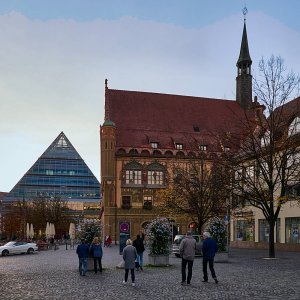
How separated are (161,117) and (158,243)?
58.3 metres

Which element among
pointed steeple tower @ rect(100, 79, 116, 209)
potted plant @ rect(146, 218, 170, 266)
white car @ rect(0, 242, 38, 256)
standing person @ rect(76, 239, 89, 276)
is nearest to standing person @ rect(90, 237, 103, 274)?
standing person @ rect(76, 239, 89, 276)

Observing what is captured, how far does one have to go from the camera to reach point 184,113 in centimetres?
8581

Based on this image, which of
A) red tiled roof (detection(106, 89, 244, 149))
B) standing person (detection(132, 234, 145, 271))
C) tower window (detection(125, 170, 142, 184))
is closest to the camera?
standing person (detection(132, 234, 145, 271))

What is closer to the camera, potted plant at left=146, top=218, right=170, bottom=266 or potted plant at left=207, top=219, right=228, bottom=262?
potted plant at left=146, top=218, right=170, bottom=266

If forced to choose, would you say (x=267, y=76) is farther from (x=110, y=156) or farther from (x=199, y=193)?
(x=110, y=156)

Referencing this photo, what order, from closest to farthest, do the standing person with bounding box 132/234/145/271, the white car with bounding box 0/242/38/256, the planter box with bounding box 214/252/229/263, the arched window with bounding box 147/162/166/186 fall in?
the standing person with bounding box 132/234/145/271 < the planter box with bounding box 214/252/229/263 < the white car with bounding box 0/242/38/256 < the arched window with bounding box 147/162/166/186

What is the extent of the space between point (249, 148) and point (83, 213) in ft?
394

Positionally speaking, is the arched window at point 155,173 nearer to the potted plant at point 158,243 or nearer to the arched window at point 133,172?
the arched window at point 133,172

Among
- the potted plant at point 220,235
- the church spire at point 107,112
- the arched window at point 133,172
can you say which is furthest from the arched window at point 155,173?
the potted plant at point 220,235

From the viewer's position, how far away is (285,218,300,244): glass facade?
1806 inches

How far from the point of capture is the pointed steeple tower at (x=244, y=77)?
8938 cm

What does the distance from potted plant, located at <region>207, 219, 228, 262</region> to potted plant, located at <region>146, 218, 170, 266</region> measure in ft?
12.9

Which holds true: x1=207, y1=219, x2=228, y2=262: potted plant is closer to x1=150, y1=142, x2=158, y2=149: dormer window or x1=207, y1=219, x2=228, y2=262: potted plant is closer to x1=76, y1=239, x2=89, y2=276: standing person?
x1=76, y1=239, x2=89, y2=276: standing person

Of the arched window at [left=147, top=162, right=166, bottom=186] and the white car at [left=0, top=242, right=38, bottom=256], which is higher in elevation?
the arched window at [left=147, top=162, right=166, bottom=186]
